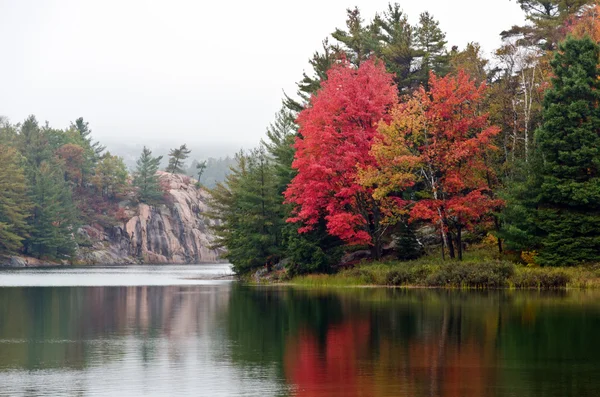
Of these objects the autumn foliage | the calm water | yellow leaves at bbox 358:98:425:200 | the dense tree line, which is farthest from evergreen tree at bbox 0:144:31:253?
the calm water

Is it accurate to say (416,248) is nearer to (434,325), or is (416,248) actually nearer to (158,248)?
(434,325)

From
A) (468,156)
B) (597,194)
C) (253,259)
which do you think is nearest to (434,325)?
(597,194)

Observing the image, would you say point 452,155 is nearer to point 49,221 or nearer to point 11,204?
point 11,204

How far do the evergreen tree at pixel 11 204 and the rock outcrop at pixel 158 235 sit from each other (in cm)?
1510

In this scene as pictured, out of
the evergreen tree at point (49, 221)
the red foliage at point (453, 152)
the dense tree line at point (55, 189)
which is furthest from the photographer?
the evergreen tree at point (49, 221)

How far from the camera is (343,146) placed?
2117 inches

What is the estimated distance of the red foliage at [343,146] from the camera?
5334 centimetres

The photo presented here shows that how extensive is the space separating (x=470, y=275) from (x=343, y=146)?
12.8 metres

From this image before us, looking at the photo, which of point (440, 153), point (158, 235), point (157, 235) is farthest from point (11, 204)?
point (440, 153)

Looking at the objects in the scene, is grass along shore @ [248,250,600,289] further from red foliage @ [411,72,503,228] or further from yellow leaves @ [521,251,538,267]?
red foliage @ [411,72,503,228]

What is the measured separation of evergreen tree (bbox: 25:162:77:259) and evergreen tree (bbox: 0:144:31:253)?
1712 millimetres

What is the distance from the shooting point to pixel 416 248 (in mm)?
54875

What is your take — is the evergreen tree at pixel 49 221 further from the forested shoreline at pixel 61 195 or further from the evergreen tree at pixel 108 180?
the evergreen tree at pixel 108 180

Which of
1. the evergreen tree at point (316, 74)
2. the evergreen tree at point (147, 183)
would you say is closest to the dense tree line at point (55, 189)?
the evergreen tree at point (147, 183)
